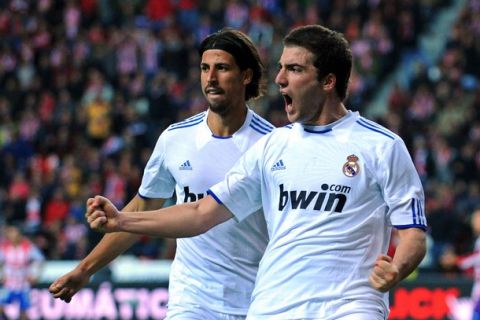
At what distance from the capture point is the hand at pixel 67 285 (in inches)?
266

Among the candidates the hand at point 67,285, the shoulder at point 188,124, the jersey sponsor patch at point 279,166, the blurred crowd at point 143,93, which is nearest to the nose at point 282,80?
the jersey sponsor patch at point 279,166

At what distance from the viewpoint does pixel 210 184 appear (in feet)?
23.8

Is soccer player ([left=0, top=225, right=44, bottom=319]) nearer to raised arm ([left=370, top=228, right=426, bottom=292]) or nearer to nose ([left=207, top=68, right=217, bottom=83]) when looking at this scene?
nose ([left=207, top=68, right=217, bottom=83])

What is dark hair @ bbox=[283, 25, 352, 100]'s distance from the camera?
6137 millimetres


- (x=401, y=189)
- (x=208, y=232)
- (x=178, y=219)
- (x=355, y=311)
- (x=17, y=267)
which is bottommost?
(x=17, y=267)

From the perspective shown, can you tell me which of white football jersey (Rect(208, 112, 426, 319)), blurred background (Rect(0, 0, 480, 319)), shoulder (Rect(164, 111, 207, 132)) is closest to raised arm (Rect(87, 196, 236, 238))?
white football jersey (Rect(208, 112, 426, 319))

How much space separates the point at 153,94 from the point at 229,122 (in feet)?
55.3

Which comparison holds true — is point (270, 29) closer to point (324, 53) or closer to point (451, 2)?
point (451, 2)

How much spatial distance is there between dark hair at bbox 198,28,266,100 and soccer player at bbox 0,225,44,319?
10.5 metres

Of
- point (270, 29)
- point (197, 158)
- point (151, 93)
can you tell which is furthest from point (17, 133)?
point (197, 158)

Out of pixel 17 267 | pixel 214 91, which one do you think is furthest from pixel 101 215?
pixel 17 267

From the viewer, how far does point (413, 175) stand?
5883 mm

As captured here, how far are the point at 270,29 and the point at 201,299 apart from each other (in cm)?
1911

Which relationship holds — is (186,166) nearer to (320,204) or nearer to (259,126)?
(259,126)
